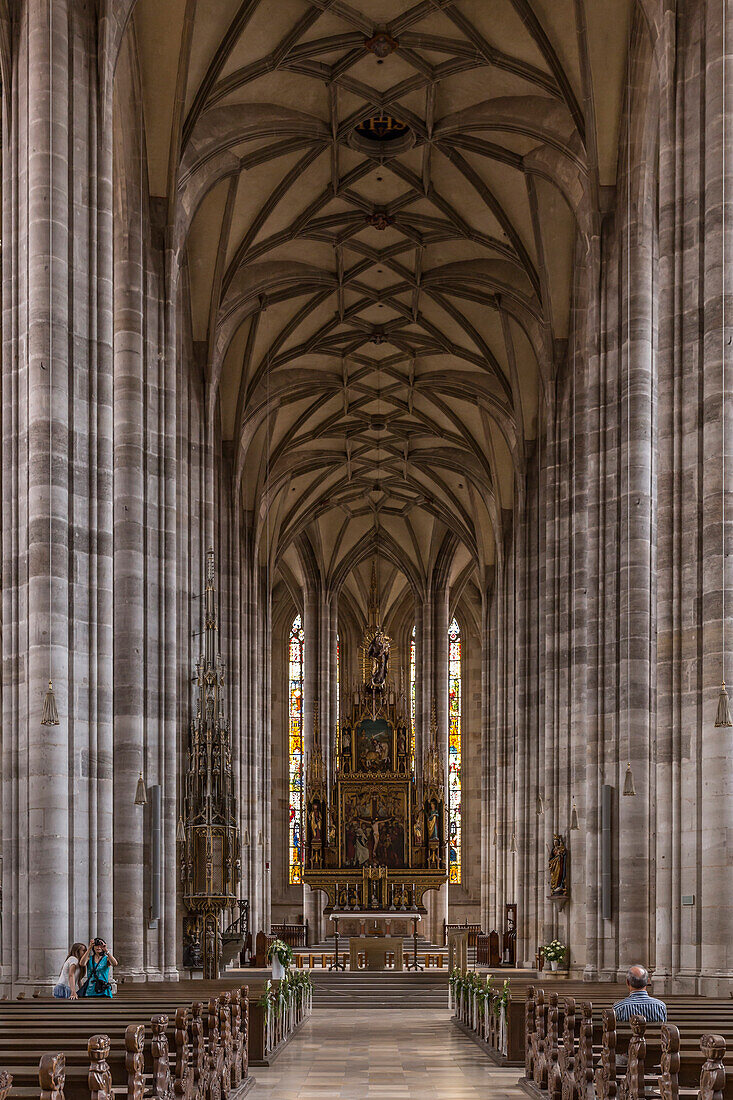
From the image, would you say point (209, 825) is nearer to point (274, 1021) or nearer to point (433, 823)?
point (274, 1021)

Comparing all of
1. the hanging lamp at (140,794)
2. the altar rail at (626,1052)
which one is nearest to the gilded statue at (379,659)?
the hanging lamp at (140,794)

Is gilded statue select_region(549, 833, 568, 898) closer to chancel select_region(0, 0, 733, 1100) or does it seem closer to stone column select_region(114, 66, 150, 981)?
chancel select_region(0, 0, 733, 1100)

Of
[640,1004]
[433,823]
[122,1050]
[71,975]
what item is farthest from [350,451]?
[122,1050]

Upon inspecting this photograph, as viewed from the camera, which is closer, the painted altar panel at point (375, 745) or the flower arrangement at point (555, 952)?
the flower arrangement at point (555, 952)

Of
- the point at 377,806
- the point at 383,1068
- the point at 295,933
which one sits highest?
the point at 383,1068

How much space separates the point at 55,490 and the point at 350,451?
29564mm

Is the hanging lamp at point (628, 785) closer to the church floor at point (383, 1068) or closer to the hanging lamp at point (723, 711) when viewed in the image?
the church floor at point (383, 1068)

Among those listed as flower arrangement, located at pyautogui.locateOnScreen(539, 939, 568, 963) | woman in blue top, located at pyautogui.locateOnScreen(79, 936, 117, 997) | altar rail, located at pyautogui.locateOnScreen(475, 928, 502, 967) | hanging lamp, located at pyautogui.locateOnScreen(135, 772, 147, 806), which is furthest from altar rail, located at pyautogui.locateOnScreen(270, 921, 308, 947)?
woman in blue top, located at pyautogui.locateOnScreen(79, 936, 117, 997)

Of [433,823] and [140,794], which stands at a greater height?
[140,794]

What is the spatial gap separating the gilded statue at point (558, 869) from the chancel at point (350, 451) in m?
0.07

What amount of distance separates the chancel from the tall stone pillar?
5 cm

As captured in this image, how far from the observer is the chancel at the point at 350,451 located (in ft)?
54.6

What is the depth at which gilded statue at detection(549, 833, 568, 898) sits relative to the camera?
97.2ft

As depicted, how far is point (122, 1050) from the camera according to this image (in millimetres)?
8734
